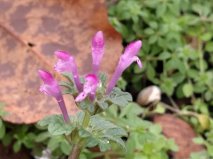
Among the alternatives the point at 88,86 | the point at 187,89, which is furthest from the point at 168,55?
the point at 88,86

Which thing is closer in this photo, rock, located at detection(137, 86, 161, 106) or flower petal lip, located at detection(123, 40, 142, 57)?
flower petal lip, located at detection(123, 40, 142, 57)

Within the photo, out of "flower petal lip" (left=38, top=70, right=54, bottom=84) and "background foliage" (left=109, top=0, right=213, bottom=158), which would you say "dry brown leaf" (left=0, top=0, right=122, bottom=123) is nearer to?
"background foliage" (left=109, top=0, right=213, bottom=158)

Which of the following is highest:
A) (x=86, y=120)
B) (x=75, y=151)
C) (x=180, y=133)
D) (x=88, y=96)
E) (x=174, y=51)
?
(x=88, y=96)

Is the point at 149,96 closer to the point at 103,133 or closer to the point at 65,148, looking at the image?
the point at 65,148

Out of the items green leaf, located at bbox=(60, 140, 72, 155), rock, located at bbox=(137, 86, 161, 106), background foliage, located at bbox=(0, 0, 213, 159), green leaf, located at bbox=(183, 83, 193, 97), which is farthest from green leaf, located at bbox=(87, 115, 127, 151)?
green leaf, located at bbox=(183, 83, 193, 97)

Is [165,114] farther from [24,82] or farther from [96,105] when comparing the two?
[96,105]
